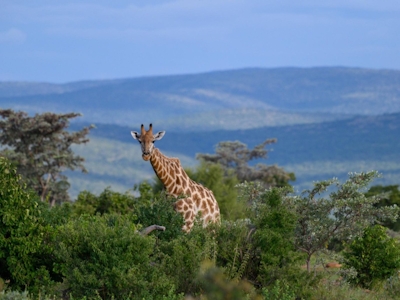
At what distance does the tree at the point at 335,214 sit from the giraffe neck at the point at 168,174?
2.03 meters

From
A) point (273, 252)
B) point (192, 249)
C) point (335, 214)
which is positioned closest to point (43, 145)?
point (335, 214)

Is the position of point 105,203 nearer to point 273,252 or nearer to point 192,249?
point 273,252

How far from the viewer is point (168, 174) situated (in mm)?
13820

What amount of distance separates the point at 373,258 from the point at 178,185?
316 cm

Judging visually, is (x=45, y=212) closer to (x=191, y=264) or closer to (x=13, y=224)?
(x=13, y=224)

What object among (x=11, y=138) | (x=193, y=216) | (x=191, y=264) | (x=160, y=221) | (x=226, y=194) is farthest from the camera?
(x=11, y=138)

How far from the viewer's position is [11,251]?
→ 10.1m

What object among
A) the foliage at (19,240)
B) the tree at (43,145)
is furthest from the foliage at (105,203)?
the foliage at (19,240)

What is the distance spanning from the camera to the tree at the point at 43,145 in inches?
1346

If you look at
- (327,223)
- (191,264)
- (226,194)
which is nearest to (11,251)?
(191,264)

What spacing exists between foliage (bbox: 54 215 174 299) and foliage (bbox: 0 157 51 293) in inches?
12.5

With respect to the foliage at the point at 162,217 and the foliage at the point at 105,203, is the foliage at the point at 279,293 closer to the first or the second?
the foliage at the point at 162,217

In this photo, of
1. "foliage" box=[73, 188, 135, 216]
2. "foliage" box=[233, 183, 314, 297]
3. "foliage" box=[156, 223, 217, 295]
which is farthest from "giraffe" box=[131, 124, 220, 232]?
"foliage" box=[73, 188, 135, 216]

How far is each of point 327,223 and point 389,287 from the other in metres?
1.26
